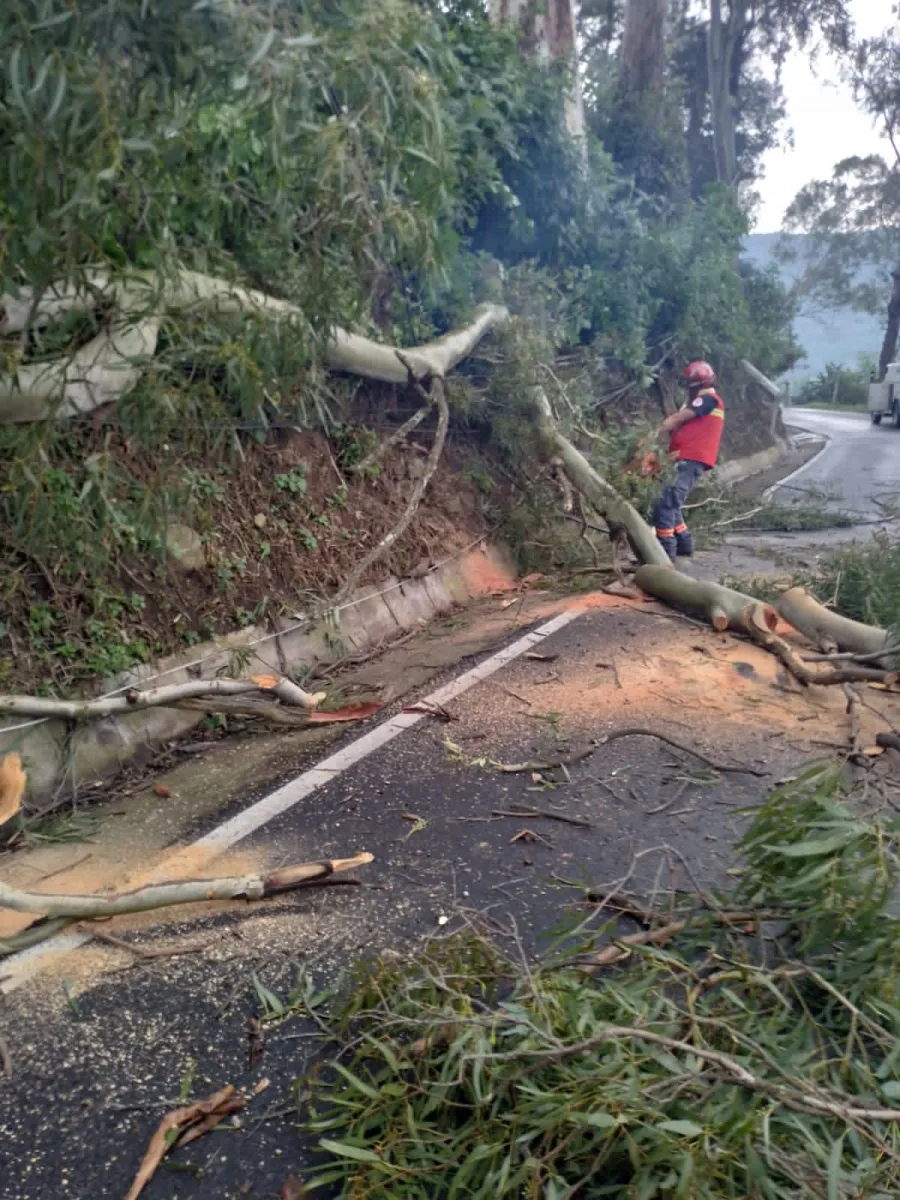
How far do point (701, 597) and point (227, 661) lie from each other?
3.50 m

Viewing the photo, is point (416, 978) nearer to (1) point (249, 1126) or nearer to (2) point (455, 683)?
(1) point (249, 1126)

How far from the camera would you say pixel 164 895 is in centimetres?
370

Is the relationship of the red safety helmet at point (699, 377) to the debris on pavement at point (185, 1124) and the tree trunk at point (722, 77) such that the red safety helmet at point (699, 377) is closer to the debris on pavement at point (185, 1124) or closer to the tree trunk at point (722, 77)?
the debris on pavement at point (185, 1124)

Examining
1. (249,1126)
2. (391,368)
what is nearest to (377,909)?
(249,1126)

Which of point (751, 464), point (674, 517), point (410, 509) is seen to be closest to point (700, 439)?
point (674, 517)

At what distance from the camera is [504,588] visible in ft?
32.3

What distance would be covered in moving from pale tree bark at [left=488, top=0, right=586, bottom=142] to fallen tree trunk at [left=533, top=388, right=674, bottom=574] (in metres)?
6.13

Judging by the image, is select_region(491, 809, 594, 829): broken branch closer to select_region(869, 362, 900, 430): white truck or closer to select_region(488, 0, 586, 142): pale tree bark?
select_region(488, 0, 586, 142): pale tree bark

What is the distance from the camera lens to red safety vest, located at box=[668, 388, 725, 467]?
11031 millimetres

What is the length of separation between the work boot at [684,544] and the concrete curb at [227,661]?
2305 millimetres

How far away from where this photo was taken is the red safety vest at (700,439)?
11031mm

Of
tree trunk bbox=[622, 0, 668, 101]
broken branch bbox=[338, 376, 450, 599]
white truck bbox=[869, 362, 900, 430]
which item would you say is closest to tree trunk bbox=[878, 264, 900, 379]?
white truck bbox=[869, 362, 900, 430]

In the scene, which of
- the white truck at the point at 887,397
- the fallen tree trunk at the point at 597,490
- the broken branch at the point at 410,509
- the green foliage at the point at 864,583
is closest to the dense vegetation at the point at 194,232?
the fallen tree trunk at the point at 597,490

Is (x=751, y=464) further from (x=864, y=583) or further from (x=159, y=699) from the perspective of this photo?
(x=159, y=699)
